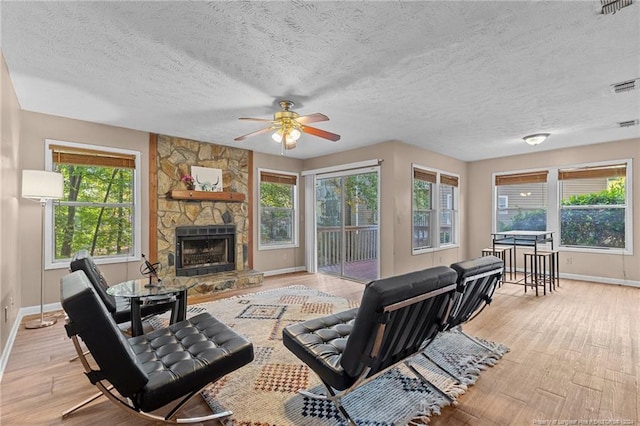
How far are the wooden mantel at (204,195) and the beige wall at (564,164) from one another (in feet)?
17.1

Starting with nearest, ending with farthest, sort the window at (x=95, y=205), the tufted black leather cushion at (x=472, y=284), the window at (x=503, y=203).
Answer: the tufted black leather cushion at (x=472, y=284), the window at (x=95, y=205), the window at (x=503, y=203)

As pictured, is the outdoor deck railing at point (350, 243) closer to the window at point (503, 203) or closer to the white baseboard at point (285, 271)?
the white baseboard at point (285, 271)

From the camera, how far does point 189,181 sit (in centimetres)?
501

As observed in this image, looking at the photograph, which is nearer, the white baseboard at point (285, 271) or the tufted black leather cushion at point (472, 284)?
the tufted black leather cushion at point (472, 284)

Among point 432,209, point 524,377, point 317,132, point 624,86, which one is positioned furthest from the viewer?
point 432,209

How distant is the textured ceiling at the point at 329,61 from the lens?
192 centimetres

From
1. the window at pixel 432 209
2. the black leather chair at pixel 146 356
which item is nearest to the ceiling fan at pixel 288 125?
the black leather chair at pixel 146 356

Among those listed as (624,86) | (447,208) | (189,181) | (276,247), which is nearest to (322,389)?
(624,86)

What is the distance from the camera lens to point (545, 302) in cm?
412

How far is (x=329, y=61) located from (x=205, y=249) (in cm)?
399

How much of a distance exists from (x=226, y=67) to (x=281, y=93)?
66 centimetres

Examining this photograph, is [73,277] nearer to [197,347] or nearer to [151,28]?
[197,347]

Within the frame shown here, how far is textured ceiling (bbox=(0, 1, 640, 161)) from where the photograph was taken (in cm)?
192

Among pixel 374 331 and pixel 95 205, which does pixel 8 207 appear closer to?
pixel 95 205
